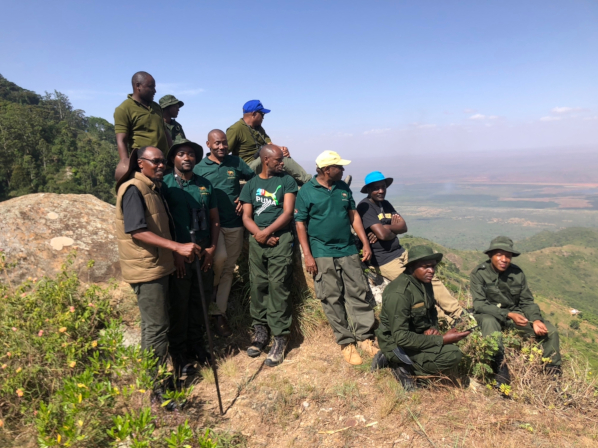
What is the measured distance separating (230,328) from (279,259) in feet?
5.17

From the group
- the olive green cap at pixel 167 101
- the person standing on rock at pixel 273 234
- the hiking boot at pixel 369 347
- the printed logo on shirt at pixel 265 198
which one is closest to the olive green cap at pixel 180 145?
Answer: the person standing on rock at pixel 273 234

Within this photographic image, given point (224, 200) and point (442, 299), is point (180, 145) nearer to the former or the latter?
point (224, 200)

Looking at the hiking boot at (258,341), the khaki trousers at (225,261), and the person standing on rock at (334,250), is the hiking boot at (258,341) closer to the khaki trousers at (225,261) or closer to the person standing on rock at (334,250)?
the khaki trousers at (225,261)

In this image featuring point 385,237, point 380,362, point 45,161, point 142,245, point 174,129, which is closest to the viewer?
point 142,245

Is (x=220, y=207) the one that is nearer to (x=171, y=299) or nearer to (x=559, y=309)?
(x=171, y=299)

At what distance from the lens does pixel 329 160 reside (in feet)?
14.7

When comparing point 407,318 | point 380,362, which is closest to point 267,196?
point 407,318

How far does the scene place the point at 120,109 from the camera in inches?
176

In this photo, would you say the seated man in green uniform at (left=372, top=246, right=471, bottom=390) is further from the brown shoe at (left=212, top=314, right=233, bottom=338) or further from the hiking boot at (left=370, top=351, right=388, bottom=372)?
the brown shoe at (left=212, top=314, right=233, bottom=338)

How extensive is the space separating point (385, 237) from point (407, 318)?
1.48m

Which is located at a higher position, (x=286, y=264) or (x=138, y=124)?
(x=138, y=124)

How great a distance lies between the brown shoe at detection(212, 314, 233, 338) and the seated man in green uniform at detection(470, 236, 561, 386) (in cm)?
363

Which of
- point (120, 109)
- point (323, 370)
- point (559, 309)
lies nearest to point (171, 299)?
point (323, 370)

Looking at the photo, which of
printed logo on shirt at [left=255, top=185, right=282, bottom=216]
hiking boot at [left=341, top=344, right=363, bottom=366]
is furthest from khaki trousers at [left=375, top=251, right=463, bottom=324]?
printed logo on shirt at [left=255, top=185, right=282, bottom=216]
